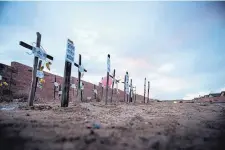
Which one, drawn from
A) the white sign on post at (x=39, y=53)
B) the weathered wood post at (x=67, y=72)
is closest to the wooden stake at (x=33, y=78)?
the white sign on post at (x=39, y=53)

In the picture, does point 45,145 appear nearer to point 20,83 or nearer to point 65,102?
point 65,102

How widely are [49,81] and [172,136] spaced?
17489mm

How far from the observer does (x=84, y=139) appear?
2234 mm

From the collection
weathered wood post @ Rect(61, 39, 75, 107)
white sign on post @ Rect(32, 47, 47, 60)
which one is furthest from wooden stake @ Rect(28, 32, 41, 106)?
weathered wood post @ Rect(61, 39, 75, 107)

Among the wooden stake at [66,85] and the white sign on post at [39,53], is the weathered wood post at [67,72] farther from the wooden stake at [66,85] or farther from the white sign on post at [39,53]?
the white sign on post at [39,53]

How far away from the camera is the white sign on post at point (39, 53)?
6710mm

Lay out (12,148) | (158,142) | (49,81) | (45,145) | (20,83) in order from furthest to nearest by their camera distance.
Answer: (49,81), (20,83), (158,142), (45,145), (12,148)

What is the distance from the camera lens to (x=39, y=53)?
6914mm

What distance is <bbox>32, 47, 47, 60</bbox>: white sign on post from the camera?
264 inches

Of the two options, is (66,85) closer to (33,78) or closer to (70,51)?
(33,78)

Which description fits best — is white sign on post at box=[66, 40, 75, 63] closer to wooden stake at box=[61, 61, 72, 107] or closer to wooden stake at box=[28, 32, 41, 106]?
wooden stake at box=[61, 61, 72, 107]

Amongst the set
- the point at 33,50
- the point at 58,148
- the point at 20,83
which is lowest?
the point at 58,148

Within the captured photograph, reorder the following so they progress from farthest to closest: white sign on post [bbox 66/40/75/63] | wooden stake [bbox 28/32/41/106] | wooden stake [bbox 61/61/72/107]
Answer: white sign on post [bbox 66/40/75/63] → wooden stake [bbox 61/61/72/107] → wooden stake [bbox 28/32/41/106]

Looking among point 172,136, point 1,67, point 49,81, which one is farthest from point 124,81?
point 172,136
